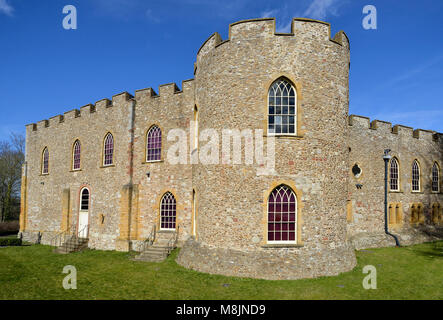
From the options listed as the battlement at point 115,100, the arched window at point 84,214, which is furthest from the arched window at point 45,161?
the arched window at point 84,214

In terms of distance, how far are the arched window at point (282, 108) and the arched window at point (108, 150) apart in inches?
502

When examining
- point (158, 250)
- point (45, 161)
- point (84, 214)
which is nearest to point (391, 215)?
point (158, 250)

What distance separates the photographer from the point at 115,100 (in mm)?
20109

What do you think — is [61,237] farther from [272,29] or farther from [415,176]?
[415,176]

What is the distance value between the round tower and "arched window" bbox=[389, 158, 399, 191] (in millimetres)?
10569

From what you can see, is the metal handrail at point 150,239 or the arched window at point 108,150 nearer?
the metal handrail at point 150,239

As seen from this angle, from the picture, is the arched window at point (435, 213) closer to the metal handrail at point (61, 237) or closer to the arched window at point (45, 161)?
the metal handrail at point (61, 237)

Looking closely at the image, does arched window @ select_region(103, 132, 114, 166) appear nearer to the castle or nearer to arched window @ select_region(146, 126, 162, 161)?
the castle

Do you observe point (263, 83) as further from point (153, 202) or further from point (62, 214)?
point (62, 214)

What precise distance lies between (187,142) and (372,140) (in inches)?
515

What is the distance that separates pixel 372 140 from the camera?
65.2 feet

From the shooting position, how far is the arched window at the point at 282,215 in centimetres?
1160
